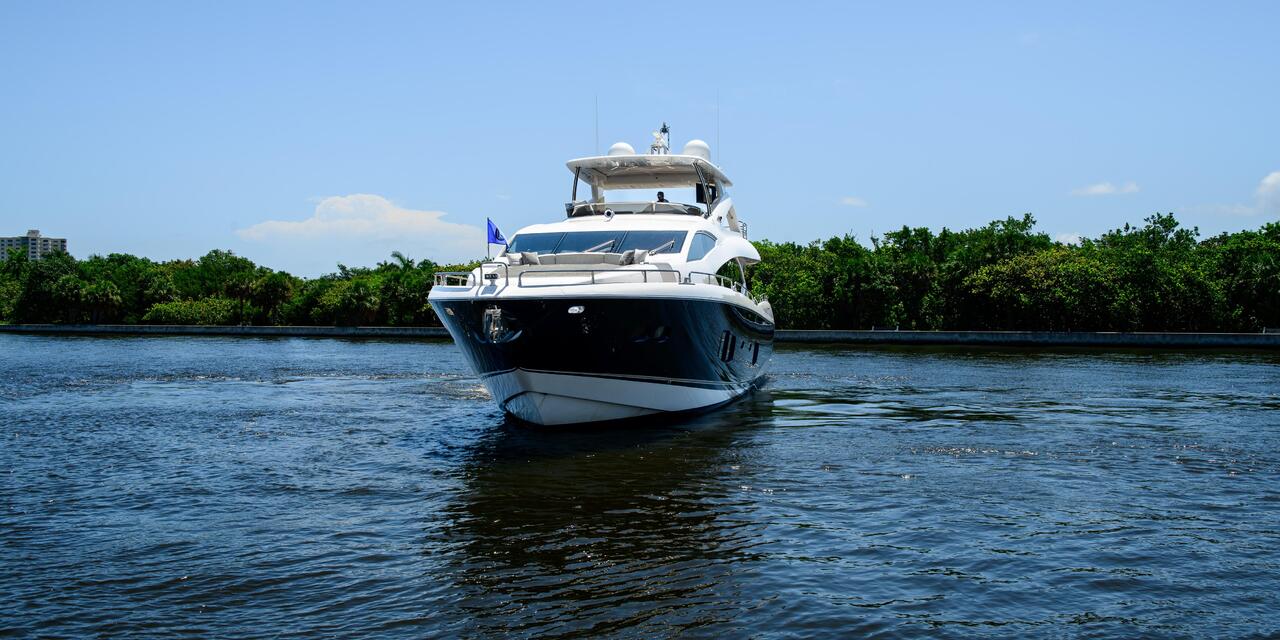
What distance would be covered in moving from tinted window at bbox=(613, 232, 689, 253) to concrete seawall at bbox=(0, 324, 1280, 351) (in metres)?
48.6

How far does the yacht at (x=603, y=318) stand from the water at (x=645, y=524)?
0.81 metres

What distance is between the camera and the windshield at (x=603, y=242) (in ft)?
64.3

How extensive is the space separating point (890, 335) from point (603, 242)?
5361 centimetres

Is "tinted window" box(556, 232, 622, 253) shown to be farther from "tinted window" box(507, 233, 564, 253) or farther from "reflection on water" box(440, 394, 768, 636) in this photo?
"reflection on water" box(440, 394, 768, 636)

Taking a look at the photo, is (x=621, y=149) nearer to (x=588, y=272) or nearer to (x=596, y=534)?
(x=588, y=272)

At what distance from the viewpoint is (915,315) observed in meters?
75.7

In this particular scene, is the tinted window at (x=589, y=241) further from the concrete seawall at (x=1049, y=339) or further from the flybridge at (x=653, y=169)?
the concrete seawall at (x=1049, y=339)

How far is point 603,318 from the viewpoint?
16281 millimetres

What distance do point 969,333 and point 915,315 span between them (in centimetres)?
939

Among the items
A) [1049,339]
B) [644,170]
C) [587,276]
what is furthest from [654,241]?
[1049,339]

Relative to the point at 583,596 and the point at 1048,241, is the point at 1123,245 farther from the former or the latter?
the point at 583,596

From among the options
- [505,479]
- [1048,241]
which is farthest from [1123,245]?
[505,479]

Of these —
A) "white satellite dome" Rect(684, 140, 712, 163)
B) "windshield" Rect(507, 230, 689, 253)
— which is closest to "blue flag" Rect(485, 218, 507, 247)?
"windshield" Rect(507, 230, 689, 253)

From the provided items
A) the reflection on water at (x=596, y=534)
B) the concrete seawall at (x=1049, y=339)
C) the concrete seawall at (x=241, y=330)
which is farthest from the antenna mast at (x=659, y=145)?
the concrete seawall at (x=241, y=330)
